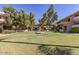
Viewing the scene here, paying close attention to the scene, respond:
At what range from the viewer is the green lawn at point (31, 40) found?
6129mm

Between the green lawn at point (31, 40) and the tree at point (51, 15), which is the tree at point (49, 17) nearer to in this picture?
the tree at point (51, 15)

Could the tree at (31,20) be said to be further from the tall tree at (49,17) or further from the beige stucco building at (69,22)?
the beige stucco building at (69,22)

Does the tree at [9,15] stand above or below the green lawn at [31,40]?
above

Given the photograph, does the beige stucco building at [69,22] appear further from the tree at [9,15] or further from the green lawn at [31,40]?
the tree at [9,15]

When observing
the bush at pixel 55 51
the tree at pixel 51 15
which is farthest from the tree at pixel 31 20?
the bush at pixel 55 51

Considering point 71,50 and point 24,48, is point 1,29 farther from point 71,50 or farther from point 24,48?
point 71,50

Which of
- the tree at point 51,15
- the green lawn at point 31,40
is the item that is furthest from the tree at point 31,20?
the tree at point 51,15

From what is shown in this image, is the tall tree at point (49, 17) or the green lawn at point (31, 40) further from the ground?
the tall tree at point (49, 17)

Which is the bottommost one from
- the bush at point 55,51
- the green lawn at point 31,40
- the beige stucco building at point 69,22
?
the bush at point 55,51

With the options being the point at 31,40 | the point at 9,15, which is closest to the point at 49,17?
the point at 31,40

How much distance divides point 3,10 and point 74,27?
1.07 metres

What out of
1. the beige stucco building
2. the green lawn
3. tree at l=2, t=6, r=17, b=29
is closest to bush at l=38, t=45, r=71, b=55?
the green lawn
